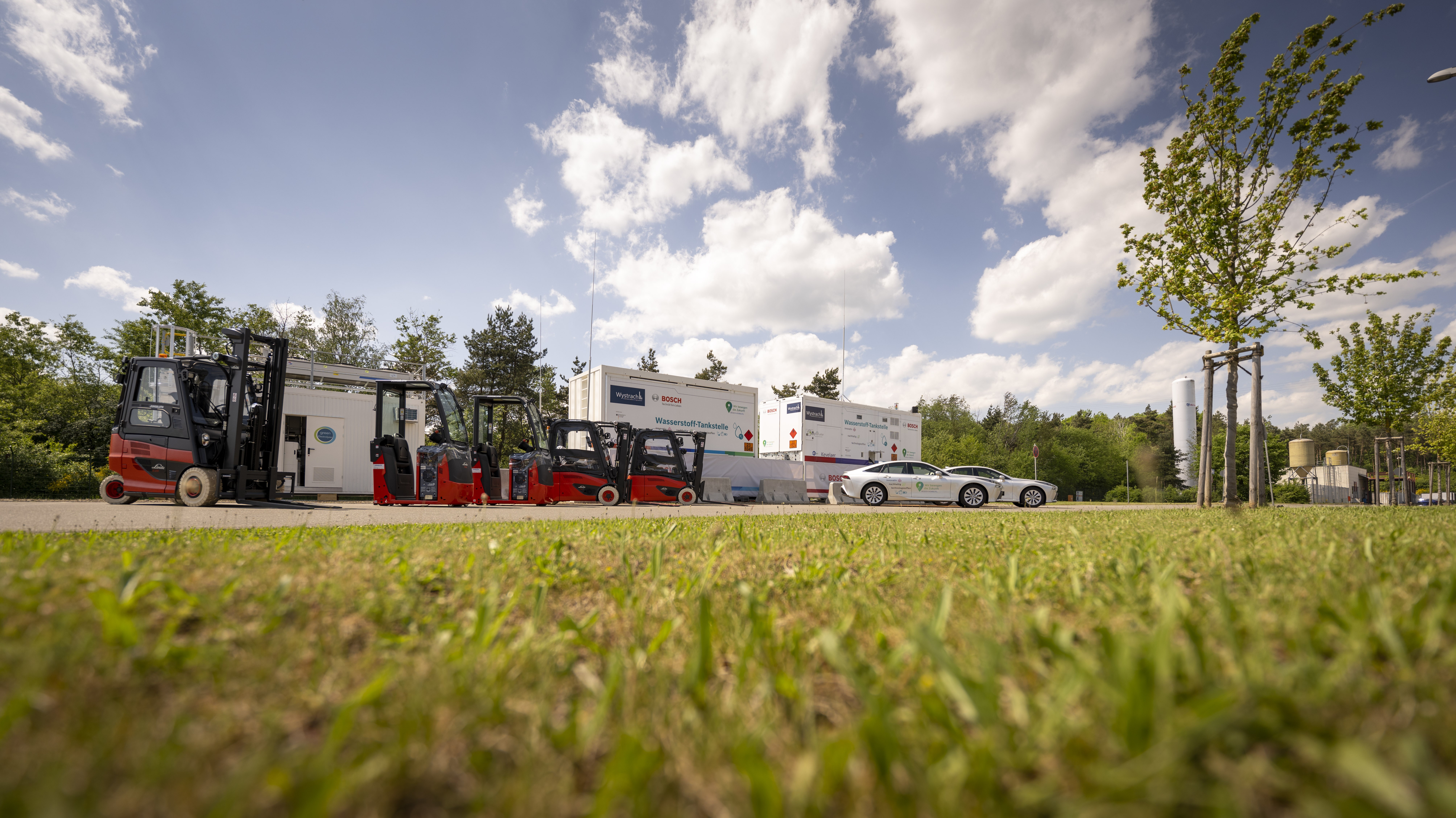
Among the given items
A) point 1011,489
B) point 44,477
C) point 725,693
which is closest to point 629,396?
point 1011,489

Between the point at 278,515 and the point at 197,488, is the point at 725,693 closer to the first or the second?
the point at 278,515

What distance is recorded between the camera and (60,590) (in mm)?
1749

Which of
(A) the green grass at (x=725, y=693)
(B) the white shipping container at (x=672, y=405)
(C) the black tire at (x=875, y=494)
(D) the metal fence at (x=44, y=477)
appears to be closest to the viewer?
(A) the green grass at (x=725, y=693)

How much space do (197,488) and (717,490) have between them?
39.2 ft

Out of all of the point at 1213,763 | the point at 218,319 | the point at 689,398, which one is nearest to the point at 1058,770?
the point at 1213,763

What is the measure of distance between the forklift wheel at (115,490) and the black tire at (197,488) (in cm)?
115

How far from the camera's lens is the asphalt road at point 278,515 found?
19.6 ft

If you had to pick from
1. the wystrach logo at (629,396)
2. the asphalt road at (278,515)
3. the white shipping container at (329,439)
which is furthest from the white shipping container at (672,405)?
the white shipping container at (329,439)

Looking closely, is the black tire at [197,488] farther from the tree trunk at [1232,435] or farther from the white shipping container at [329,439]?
the tree trunk at [1232,435]

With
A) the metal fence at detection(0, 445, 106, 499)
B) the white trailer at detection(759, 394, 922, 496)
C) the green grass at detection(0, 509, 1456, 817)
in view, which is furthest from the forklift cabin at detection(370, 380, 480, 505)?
the white trailer at detection(759, 394, 922, 496)

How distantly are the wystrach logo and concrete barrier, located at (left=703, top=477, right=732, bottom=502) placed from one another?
310 centimetres

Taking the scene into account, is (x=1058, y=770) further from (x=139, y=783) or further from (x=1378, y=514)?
(x=1378, y=514)

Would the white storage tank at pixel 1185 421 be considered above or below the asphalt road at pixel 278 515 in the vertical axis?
above

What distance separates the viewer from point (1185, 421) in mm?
54938
